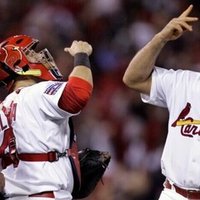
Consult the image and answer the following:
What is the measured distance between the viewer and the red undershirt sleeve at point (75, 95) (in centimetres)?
335

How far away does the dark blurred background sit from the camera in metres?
5.92

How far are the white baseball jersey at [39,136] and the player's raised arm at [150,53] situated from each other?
52 centimetres

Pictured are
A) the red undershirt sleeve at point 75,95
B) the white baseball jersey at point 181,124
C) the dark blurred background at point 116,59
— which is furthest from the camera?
the dark blurred background at point 116,59

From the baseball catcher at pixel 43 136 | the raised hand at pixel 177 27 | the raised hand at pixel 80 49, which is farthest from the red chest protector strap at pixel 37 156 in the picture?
the raised hand at pixel 177 27

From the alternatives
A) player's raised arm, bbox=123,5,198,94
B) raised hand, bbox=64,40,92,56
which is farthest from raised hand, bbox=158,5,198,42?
raised hand, bbox=64,40,92,56

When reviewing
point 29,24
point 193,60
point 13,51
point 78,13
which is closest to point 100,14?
point 78,13

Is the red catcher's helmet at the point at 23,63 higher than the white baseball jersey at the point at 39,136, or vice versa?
the red catcher's helmet at the point at 23,63

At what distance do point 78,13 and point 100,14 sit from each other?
0.23 m

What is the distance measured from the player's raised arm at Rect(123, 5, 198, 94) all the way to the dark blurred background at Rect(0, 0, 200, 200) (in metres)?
1.81

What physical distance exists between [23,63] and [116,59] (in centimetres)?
313

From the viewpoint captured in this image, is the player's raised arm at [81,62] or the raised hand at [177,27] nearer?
the player's raised arm at [81,62]

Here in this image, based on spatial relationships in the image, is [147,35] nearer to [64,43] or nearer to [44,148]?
[64,43]

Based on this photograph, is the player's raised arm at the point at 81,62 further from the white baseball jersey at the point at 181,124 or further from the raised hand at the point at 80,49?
the white baseball jersey at the point at 181,124

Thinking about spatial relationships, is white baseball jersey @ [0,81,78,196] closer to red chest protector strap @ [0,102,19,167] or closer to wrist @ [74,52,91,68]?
red chest protector strap @ [0,102,19,167]
